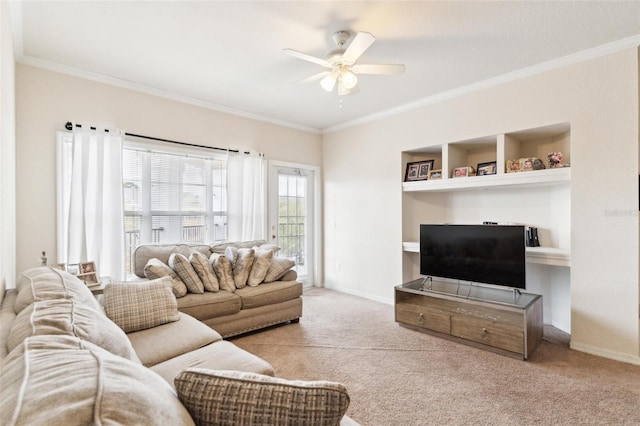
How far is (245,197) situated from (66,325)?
3313 millimetres

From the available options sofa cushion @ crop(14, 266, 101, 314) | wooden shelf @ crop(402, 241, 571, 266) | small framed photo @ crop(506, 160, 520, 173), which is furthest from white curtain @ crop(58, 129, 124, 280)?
wooden shelf @ crop(402, 241, 571, 266)

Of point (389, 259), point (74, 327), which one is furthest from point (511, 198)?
point (74, 327)

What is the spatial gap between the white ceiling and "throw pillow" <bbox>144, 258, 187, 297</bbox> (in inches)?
76.0

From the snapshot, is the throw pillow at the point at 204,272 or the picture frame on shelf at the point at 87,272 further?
the throw pillow at the point at 204,272

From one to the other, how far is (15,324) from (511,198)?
14.0ft

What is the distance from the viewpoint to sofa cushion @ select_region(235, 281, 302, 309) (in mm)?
3201

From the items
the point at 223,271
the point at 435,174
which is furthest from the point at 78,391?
the point at 435,174

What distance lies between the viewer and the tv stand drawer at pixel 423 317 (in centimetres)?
312

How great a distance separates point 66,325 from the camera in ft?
3.76

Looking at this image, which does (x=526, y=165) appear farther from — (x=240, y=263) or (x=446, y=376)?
(x=240, y=263)

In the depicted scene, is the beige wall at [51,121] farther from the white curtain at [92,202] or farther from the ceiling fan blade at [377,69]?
the ceiling fan blade at [377,69]

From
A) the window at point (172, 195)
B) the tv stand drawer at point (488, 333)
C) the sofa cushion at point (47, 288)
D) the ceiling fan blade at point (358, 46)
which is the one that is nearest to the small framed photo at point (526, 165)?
the tv stand drawer at point (488, 333)

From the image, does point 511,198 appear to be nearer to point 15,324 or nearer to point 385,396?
point 385,396

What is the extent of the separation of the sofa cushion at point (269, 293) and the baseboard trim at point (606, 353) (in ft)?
8.92
